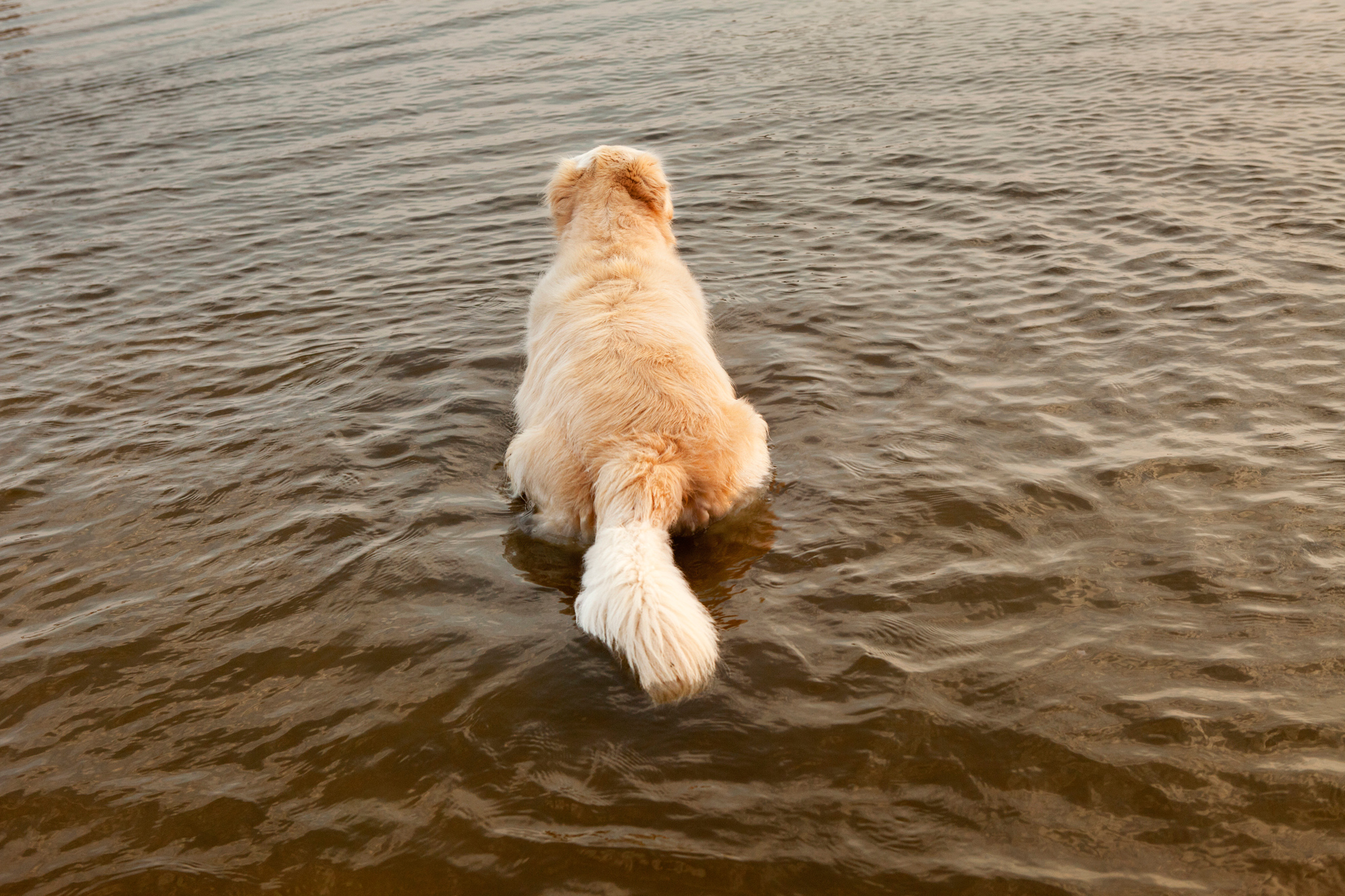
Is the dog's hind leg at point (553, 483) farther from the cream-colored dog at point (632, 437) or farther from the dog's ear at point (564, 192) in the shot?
the dog's ear at point (564, 192)

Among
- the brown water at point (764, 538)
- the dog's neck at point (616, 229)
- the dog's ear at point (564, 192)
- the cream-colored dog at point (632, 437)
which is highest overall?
the dog's ear at point (564, 192)

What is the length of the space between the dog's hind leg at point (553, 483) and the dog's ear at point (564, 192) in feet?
6.75

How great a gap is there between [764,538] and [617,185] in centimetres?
273

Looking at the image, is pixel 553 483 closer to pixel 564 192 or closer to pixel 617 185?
pixel 617 185

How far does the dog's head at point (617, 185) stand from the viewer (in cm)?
565

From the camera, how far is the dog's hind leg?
4000 mm

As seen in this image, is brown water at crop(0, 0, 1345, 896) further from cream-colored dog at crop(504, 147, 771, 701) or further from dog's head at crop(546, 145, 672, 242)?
dog's head at crop(546, 145, 672, 242)

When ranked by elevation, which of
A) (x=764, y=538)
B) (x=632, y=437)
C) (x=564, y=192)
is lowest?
(x=764, y=538)

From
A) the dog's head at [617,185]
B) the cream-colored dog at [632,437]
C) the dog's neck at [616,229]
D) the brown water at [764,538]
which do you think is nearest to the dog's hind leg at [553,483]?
the cream-colored dog at [632,437]

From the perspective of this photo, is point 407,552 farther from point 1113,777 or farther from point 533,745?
point 1113,777

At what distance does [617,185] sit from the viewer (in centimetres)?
567

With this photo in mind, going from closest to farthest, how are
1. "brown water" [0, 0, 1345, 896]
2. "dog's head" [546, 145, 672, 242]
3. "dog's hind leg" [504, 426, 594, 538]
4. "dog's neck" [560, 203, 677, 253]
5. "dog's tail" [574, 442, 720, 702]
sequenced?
"brown water" [0, 0, 1345, 896] → "dog's tail" [574, 442, 720, 702] → "dog's hind leg" [504, 426, 594, 538] → "dog's neck" [560, 203, 677, 253] → "dog's head" [546, 145, 672, 242]

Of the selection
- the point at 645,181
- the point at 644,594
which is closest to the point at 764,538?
the point at 644,594

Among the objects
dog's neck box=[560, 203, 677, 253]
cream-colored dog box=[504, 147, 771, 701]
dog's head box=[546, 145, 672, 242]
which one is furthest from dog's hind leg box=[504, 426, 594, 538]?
dog's head box=[546, 145, 672, 242]
